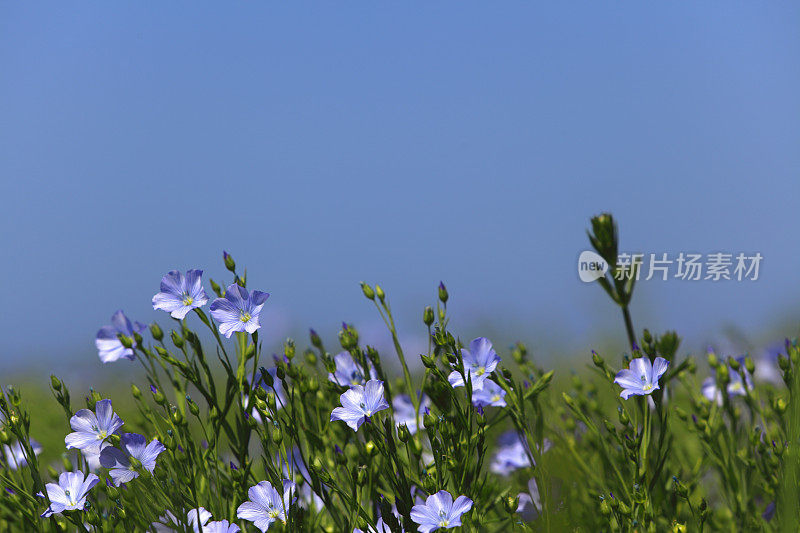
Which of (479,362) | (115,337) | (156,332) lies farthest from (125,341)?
(479,362)

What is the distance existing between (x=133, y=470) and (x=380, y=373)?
2.57 feet

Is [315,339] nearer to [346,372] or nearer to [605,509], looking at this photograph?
[346,372]

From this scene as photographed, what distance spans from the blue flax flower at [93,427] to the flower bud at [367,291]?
2.70 ft

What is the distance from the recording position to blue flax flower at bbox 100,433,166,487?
6.79ft

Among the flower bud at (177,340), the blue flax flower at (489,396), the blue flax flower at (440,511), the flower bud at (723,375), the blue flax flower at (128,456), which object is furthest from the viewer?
the flower bud at (723,375)

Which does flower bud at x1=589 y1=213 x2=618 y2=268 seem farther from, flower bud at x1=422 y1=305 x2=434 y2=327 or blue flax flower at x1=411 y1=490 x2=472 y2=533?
blue flax flower at x1=411 y1=490 x2=472 y2=533

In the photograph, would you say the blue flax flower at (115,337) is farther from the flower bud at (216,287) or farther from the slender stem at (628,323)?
the slender stem at (628,323)

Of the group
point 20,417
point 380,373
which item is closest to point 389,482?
point 380,373

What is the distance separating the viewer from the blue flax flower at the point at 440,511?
6.02 feet

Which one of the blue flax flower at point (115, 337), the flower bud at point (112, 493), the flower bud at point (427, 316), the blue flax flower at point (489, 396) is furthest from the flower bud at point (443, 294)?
the flower bud at point (112, 493)

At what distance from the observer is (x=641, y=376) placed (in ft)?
7.02

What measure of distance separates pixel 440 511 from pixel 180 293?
1.02 metres

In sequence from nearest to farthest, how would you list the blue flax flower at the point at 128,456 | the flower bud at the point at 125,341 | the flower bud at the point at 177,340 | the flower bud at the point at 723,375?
the blue flax flower at the point at 128,456 → the flower bud at the point at 177,340 → the flower bud at the point at 125,341 → the flower bud at the point at 723,375

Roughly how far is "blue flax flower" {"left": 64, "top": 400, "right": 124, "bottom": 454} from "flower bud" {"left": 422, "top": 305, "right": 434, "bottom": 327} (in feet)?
3.06
